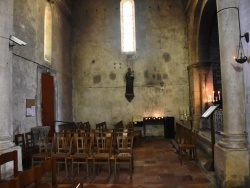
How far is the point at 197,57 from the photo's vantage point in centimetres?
1040

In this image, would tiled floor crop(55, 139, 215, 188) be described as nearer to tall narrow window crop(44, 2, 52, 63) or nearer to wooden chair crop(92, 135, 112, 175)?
wooden chair crop(92, 135, 112, 175)

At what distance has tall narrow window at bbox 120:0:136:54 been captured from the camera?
40.6 ft

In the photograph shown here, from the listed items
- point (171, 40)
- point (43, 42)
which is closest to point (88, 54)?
point (43, 42)

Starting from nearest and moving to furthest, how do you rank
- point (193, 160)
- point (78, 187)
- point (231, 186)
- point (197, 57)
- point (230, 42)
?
point (78, 187) < point (231, 186) < point (230, 42) < point (193, 160) < point (197, 57)

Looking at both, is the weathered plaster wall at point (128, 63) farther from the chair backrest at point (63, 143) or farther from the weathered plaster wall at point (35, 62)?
the chair backrest at point (63, 143)

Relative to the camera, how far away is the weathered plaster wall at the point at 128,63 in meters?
11.9

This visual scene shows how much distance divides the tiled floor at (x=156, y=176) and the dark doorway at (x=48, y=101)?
375 cm

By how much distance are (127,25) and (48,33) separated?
14.2 ft

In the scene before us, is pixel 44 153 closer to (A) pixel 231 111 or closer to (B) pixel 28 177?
(B) pixel 28 177

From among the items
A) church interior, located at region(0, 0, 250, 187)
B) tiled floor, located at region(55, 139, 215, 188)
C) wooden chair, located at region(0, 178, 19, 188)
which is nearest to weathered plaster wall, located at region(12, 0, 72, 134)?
church interior, located at region(0, 0, 250, 187)

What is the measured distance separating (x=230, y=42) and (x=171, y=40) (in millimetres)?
7726

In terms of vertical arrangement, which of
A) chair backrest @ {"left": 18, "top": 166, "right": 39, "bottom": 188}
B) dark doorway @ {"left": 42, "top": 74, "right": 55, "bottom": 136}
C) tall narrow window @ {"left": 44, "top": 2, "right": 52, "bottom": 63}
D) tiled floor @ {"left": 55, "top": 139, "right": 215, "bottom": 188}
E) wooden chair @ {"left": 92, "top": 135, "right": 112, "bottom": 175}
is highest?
Answer: tall narrow window @ {"left": 44, "top": 2, "right": 52, "bottom": 63}

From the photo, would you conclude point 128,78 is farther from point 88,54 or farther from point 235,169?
point 235,169

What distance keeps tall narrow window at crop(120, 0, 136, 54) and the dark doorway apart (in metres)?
4.45
